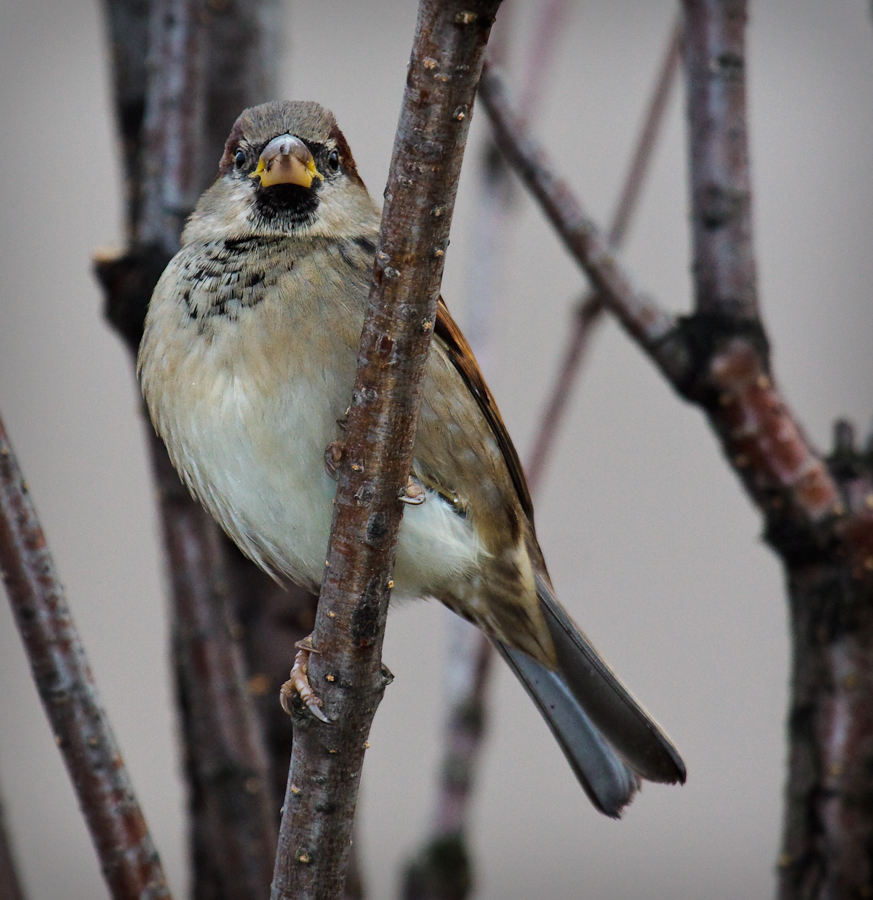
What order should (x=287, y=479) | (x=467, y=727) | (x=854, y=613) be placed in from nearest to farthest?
(x=287, y=479), (x=854, y=613), (x=467, y=727)

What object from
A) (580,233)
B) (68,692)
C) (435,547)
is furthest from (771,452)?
(68,692)

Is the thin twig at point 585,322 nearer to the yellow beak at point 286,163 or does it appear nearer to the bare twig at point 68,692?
the yellow beak at point 286,163

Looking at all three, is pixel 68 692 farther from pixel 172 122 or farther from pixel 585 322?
pixel 585 322

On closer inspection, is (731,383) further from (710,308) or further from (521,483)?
(521,483)

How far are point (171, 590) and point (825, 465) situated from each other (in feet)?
4.21

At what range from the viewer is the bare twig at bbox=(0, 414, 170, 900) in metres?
1.48

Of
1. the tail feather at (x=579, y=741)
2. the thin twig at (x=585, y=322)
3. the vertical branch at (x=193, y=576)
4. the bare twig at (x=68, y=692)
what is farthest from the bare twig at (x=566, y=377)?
the bare twig at (x=68, y=692)

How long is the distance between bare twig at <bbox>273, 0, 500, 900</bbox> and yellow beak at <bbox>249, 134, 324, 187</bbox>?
761mm

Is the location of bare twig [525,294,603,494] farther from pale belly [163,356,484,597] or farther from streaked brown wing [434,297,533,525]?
pale belly [163,356,484,597]

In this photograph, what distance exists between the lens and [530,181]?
2076 millimetres

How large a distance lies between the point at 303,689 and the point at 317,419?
1.57 feet

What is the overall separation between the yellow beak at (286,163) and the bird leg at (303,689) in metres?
0.81

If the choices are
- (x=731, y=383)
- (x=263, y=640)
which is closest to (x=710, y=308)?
(x=731, y=383)

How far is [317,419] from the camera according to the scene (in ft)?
5.69
